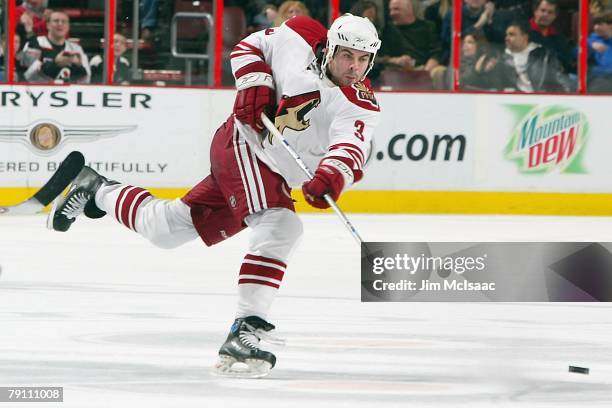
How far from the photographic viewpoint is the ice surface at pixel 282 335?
3.65 m

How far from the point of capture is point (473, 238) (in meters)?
8.10

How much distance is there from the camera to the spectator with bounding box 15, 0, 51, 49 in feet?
31.2

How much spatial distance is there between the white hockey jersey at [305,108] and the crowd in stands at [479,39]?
538 centimetres

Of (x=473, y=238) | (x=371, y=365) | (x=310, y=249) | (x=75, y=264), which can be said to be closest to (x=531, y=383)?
(x=371, y=365)

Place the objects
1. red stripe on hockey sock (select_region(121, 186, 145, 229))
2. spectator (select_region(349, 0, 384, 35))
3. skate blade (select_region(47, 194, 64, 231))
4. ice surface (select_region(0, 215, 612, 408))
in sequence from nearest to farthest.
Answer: ice surface (select_region(0, 215, 612, 408))
red stripe on hockey sock (select_region(121, 186, 145, 229))
skate blade (select_region(47, 194, 64, 231))
spectator (select_region(349, 0, 384, 35))

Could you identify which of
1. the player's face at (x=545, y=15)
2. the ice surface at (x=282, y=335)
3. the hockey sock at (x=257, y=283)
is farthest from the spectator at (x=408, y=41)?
the hockey sock at (x=257, y=283)

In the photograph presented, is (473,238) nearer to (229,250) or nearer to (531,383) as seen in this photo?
(229,250)

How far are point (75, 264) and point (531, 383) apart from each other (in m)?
3.25

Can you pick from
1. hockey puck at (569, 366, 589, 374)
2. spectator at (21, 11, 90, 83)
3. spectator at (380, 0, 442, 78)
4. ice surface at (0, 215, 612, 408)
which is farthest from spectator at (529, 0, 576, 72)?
hockey puck at (569, 366, 589, 374)

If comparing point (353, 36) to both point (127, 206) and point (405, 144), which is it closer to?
point (127, 206)

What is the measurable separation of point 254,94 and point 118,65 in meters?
5.59

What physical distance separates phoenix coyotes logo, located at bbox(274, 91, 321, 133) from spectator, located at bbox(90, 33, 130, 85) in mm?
5511

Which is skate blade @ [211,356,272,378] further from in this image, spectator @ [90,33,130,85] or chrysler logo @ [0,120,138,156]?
spectator @ [90,33,130,85]

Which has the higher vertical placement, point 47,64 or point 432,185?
point 47,64
